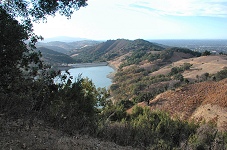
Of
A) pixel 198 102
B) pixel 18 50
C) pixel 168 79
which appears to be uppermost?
pixel 18 50

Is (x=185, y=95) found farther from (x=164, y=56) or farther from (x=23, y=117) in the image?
(x=164, y=56)

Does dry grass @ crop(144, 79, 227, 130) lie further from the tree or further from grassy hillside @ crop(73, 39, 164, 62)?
grassy hillside @ crop(73, 39, 164, 62)

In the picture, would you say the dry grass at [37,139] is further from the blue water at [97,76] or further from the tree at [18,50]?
the blue water at [97,76]

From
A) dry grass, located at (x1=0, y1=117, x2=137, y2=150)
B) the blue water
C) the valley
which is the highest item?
dry grass, located at (x1=0, y1=117, x2=137, y2=150)

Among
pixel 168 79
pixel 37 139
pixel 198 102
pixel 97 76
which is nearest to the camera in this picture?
pixel 37 139

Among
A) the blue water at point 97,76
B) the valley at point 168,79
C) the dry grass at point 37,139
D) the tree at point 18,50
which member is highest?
the tree at point 18,50

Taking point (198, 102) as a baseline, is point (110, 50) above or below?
above

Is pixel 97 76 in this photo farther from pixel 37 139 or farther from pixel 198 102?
pixel 37 139

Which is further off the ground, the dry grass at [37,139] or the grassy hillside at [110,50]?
the dry grass at [37,139]

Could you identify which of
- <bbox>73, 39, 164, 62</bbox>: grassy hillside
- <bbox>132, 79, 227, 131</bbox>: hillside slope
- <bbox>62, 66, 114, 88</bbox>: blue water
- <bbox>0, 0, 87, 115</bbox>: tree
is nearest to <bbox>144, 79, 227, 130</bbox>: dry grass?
<bbox>132, 79, 227, 131</bbox>: hillside slope

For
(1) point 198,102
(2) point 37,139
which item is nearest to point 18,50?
(2) point 37,139

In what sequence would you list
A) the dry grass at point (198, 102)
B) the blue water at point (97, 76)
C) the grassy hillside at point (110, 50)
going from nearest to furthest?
the dry grass at point (198, 102)
the blue water at point (97, 76)
the grassy hillside at point (110, 50)

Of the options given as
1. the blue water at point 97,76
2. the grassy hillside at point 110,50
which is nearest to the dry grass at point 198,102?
the blue water at point 97,76

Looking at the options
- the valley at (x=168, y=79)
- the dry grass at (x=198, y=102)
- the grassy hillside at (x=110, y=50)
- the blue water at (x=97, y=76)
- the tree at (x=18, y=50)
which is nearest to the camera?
the tree at (x=18, y=50)
